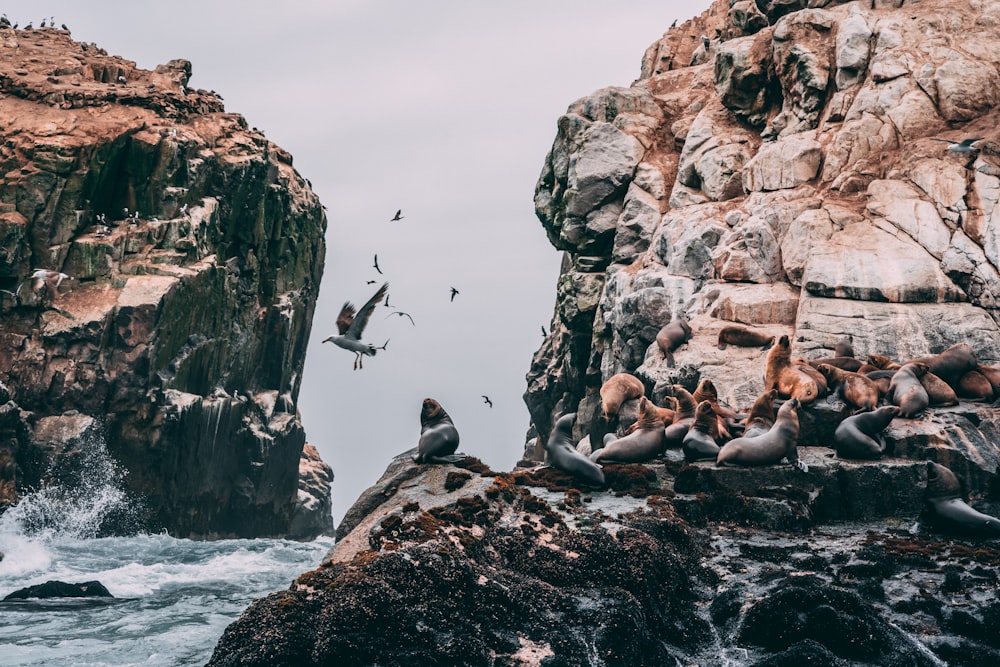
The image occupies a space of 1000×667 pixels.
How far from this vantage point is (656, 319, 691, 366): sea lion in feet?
59.5

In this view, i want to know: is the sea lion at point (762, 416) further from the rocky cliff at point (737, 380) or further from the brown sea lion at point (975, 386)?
the brown sea lion at point (975, 386)

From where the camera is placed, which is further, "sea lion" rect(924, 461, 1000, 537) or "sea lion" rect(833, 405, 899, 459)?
"sea lion" rect(833, 405, 899, 459)

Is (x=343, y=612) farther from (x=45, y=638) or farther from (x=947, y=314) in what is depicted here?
(x=947, y=314)

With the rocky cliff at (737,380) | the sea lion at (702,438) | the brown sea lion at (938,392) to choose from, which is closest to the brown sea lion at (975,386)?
the rocky cliff at (737,380)

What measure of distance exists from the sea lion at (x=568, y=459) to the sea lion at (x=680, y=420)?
164 cm

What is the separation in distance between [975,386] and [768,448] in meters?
5.02

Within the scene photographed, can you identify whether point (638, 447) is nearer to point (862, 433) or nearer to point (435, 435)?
point (435, 435)

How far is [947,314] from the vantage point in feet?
54.7

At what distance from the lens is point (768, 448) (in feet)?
37.6

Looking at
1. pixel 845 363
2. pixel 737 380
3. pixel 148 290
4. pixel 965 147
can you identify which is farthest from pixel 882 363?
pixel 148 290

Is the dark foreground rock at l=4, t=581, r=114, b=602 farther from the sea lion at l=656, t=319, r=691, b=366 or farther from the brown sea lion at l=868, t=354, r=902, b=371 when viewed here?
the brown sea lion at l=868, t=354, r=902, b=371

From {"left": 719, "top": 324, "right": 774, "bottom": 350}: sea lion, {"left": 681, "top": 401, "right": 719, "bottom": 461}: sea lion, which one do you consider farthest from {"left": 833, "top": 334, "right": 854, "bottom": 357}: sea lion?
{"left": 681, "top": 401, "right": 719, "bottom": 461}: sea lion

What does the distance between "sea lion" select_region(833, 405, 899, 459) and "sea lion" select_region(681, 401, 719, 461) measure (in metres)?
1.68

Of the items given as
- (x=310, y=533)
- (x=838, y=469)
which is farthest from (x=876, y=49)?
(x=310, y=533)
